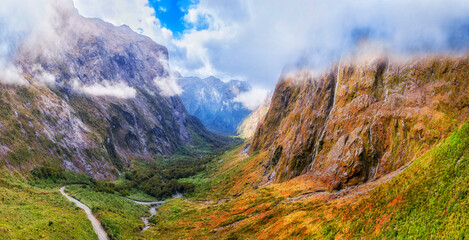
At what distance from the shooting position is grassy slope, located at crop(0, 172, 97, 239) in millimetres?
32250

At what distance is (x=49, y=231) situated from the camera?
1387 inches

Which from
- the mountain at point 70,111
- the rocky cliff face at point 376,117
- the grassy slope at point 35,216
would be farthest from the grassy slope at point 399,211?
the mountain at point 70,111

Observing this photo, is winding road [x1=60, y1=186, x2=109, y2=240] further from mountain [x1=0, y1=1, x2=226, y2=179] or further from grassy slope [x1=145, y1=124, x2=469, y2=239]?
mountain [x1=0, y1=1, x2=226, y2=179]

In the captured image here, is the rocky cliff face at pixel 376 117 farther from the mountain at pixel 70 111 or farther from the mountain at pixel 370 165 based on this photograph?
the mountain at pixel 70 111

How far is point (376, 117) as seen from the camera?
40.3 m

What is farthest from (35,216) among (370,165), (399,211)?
(370,165)

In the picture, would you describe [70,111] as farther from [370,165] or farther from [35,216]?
[370,165]

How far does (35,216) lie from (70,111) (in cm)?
8523

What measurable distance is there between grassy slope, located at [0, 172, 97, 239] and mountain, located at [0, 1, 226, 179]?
1527 centimetres

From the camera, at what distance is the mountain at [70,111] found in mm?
74975

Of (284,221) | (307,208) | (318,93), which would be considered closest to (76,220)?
(284,221)

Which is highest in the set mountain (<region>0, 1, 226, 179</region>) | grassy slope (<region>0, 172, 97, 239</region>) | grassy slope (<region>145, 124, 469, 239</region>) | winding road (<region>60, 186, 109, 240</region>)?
mountain (<region>0, 1, 226, 179</region>)

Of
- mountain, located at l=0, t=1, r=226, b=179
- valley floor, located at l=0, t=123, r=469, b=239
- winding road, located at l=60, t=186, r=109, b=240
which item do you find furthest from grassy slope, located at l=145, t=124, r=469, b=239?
mountain, located at l=0, t=1, r=226, b=179

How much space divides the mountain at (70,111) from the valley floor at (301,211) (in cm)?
2041
